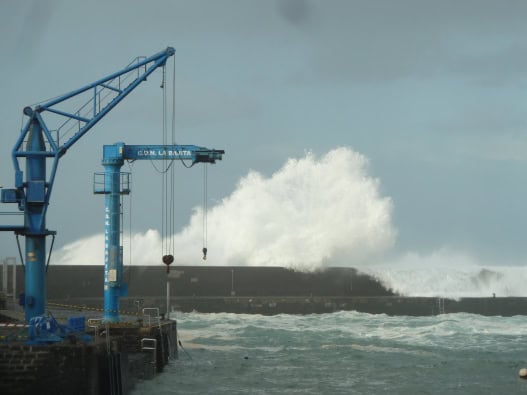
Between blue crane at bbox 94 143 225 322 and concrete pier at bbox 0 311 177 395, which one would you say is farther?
blue crane at bbox 94 143 225 322

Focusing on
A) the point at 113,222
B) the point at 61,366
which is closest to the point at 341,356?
the point at 113,222

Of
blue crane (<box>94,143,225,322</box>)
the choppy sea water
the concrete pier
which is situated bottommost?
the choppy sea water

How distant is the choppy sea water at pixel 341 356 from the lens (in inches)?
885

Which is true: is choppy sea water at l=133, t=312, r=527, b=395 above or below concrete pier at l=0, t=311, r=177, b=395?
below

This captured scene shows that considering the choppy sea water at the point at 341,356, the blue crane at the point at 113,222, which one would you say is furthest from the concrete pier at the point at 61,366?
the blue crane at the point at 113,222

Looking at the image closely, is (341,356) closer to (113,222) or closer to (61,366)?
(113,222)

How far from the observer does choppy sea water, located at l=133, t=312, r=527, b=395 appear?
2247cm

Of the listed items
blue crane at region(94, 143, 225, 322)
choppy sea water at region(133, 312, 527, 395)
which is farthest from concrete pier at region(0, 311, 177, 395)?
blue crane at region(94, 143, 225, 322)

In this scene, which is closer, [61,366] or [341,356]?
[61,366]

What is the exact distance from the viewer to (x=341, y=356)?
2883 centimetres

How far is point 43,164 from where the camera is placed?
79.6ft

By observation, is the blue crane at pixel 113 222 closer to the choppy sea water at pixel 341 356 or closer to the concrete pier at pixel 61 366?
the choppy sea water at pixel 341 356

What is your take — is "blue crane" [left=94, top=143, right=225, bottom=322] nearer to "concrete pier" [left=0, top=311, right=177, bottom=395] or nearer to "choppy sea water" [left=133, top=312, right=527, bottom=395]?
"choppy sea water" [left=133, top=312, right=527, bottom=395]

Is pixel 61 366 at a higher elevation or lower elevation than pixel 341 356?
higher
